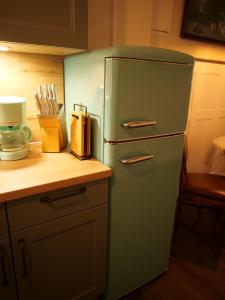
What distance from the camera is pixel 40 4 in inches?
38.3

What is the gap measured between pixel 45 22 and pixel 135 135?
2.17ft

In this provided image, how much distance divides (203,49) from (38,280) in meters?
2.27

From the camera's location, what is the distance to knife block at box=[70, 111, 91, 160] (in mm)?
1148

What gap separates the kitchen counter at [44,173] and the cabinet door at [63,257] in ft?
0.61

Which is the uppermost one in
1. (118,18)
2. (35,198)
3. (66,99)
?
(118,18)

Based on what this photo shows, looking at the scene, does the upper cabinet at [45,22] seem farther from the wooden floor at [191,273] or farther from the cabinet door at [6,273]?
the wooden floor at [191,273]

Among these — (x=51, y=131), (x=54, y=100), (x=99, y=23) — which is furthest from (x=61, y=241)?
(x=99, y=23)

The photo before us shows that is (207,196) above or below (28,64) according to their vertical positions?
below

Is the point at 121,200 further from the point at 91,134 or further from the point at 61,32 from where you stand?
the point at 61,32

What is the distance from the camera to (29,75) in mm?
1395

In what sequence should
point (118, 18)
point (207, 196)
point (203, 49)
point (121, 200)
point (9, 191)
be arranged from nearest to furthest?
point (9, 191), point (121, 200), point (118, 18), point (207, 196), point (203, 49)

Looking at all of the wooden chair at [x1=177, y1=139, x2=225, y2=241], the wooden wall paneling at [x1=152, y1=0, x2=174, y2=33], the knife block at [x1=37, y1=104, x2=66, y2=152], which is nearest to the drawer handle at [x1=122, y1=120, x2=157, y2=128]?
the knife block at [x1=37, y1=104, x2=66, y2=152]

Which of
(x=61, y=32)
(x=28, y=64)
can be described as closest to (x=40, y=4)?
(x=61, y=32)

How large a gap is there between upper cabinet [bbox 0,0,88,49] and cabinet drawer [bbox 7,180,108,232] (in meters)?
0.69
